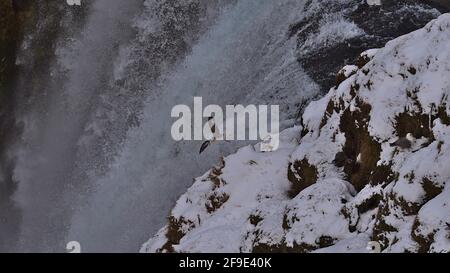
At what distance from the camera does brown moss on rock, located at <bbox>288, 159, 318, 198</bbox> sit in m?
12.8

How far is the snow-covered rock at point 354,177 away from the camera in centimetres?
927

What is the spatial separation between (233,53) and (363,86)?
22.1 ft

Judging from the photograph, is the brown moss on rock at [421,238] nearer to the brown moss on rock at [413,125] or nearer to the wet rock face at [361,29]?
the brown moss on rock at [413,125]

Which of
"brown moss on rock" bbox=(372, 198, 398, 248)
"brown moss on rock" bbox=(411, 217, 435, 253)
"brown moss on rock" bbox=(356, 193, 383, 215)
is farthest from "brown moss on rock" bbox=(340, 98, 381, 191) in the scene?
"brown moss on rock" bbox=(411, 217, 435, 253)

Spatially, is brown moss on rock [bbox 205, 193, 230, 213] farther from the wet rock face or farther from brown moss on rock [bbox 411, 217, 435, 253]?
brown moss on rock [bbox 411, 217, 435, 253]

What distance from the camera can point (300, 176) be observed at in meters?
13.2

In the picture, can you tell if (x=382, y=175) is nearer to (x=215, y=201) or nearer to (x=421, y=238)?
(x=421, y=238)

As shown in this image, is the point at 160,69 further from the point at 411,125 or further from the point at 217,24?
the point at 411,125

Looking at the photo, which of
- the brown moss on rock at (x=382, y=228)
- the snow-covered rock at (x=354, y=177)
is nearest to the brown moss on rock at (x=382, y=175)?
the snow-covered rock at (x=354, y=177)

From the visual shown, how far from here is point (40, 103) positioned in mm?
20859

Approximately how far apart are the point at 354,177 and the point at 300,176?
159 cm
